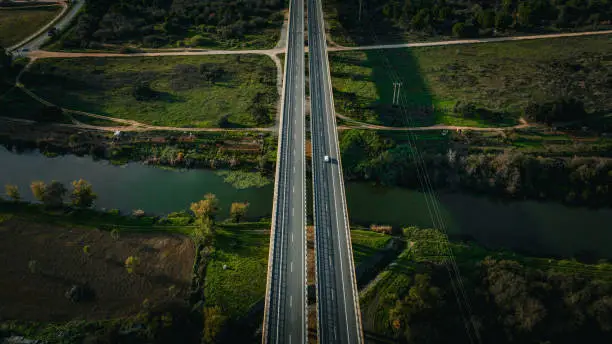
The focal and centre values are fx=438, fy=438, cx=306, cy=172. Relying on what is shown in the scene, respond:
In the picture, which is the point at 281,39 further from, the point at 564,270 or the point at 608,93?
the point at 564,270

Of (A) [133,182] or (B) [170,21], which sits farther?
→ (B) [170,21]

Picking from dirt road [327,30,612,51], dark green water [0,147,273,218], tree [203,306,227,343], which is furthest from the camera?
dirt road [327,30,612,51]

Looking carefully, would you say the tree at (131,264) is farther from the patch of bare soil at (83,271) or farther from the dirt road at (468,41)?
the dirt road at (468,41)

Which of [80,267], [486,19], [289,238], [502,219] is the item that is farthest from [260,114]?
[486,19]

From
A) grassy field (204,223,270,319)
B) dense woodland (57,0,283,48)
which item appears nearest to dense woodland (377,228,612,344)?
grassy field (204,223,270,319)

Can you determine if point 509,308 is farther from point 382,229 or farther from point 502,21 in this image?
point 502,21

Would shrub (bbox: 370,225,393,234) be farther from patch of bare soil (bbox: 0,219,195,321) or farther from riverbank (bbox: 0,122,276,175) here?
patch of bare soil (bbox: 0,219,195,321)

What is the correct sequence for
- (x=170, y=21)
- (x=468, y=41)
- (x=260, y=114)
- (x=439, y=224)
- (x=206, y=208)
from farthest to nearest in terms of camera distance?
(x=170, y=21), (x=468, y=41), (x=260, y=114), (x=439, y=224), (x=206, y=208)
